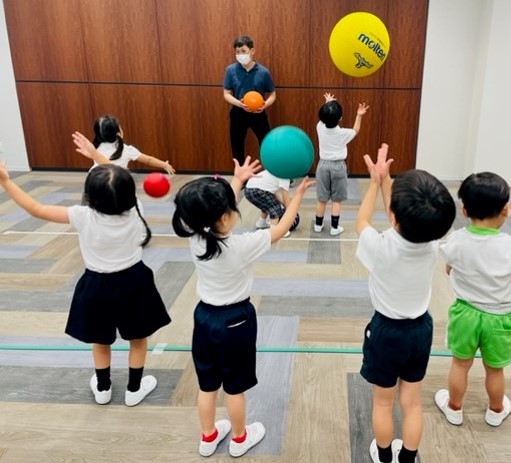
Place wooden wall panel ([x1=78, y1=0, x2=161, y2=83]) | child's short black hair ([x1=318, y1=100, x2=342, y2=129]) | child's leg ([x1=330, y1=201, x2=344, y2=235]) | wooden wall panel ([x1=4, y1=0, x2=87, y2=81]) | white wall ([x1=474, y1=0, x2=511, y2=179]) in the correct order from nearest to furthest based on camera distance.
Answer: child's short black hair ([x1=318, y1=100, x2=342, y2=129]), child's leg ([x1=330, y1=201, x2=344, y2=235]), white wall ([x1=474, y1=0, x2=511, y2=179]), wooden wall panel ([x1=78, y1=0, x2=161, y2=83]), wooden wall panel ([x1=4, y1=0, x2=87, y2=81])

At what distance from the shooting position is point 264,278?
344 cm

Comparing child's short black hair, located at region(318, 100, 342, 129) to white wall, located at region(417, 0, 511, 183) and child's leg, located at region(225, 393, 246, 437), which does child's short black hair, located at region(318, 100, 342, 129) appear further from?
child's leg, located at region(225, 393, 246, 437)

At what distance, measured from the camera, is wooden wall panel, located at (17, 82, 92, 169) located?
20.3ft

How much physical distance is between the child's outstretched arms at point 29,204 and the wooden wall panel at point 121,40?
14.4 feet

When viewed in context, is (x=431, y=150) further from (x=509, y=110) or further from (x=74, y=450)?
(x=74, y=450)

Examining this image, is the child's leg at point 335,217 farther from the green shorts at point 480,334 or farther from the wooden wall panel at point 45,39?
the wooden wall panel at point 45,39

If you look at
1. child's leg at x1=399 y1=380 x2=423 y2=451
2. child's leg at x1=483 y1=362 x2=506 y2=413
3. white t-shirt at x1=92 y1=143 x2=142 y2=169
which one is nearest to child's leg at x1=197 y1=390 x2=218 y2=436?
child's leg at x1=399 y1=380 x2=423 y2=451

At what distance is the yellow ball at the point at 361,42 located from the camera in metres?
3.52

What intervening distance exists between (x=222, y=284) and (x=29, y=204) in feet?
2.50

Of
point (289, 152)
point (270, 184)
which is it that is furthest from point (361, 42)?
point (289, 152)

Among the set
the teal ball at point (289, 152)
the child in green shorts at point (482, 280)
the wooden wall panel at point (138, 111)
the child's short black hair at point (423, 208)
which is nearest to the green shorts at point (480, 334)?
the child in green shorts at point (482, 280)

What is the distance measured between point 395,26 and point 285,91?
135cm

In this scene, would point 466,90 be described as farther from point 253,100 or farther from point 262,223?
point 262,223

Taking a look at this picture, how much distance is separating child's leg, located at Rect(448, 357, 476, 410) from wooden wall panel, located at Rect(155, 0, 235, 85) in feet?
15.2
